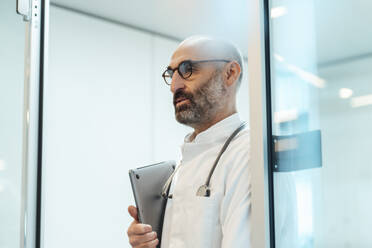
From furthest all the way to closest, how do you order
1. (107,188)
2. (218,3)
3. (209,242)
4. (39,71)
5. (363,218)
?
(107,188) → (218,3) → (39,71) → (209,242) → (363,218)

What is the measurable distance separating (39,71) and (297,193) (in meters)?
1.01

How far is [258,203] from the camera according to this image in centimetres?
92

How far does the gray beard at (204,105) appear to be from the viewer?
1.34 meters

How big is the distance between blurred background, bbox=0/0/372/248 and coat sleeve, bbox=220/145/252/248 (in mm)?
117

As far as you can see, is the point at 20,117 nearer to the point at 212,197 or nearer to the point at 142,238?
the point at 142,238

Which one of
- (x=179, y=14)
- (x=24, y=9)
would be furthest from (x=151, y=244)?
(x=179, y=14)

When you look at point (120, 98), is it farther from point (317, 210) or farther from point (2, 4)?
point (317, 210)

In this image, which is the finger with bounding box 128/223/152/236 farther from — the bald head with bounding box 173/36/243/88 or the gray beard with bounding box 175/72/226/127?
the bald head with bounding box 173/36/243/88

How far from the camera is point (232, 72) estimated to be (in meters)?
1.39

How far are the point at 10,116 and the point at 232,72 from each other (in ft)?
2.69

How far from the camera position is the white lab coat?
1025mm

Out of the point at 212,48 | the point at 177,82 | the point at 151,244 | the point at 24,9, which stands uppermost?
the point at 24,9

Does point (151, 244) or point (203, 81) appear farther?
point (203, 81)

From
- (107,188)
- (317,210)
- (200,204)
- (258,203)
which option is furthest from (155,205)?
(107,188)
